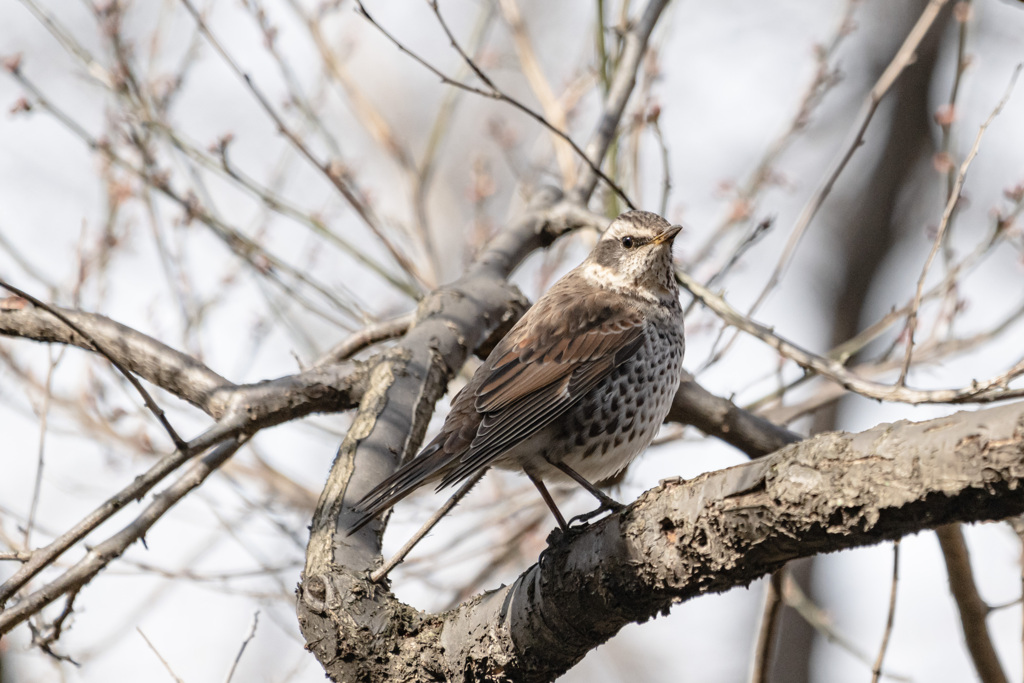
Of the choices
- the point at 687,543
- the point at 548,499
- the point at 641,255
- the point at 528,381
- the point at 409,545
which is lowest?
the point at 687,543

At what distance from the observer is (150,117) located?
501 centimetres

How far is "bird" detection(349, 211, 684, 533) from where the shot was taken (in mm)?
3623

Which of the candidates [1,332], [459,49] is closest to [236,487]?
[1,332]

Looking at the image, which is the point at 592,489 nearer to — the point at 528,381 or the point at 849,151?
the point at 528,381

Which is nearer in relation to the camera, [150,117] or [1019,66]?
[1019,66]

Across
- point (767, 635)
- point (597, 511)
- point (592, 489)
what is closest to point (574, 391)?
point (592, 489)

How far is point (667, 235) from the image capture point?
14.8 feet

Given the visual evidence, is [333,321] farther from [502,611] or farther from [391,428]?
[502,611]

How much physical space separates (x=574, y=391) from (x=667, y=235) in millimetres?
1019

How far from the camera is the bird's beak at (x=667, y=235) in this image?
177 inches

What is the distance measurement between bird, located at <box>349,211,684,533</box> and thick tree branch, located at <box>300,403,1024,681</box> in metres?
0.49

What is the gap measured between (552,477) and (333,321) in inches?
72.7

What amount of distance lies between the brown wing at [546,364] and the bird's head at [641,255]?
0.17 meters

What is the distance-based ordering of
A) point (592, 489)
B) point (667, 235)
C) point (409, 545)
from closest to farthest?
point (409, 545)
point (592, 489)
point (667, 235)
